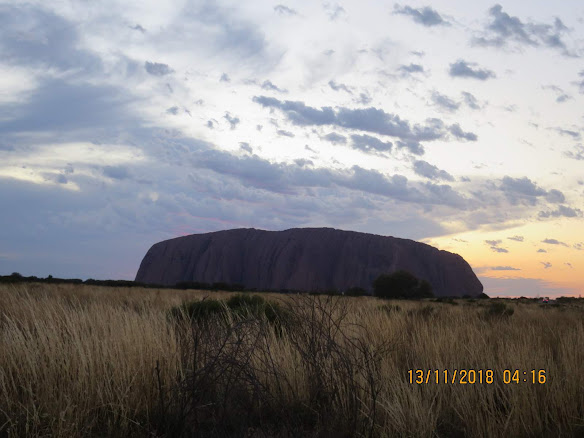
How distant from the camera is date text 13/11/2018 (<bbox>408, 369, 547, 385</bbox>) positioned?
529 centimetres

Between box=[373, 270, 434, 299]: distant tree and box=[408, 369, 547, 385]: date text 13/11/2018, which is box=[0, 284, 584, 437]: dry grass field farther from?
box=[373, 270, 434, 299]: distant tree

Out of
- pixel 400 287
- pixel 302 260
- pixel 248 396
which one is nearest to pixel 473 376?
pixel 248 396

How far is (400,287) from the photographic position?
65.6 metres

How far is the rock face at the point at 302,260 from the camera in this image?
89.4m

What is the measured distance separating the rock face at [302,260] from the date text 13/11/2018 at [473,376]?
79129 millimetres

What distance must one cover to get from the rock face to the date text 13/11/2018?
3115 inches

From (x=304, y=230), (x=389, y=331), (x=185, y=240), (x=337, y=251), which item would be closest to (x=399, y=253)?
(x=337, y=251)

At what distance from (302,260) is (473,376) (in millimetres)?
86777

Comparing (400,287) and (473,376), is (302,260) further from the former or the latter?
(473,376)

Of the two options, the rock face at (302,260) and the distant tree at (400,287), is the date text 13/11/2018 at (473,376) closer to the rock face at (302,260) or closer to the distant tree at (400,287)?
the distant tree at (400,287)

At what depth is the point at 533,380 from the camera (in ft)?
17.5

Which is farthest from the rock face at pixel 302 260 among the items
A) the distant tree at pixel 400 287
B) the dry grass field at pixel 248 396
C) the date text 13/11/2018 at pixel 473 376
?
the dry grass field at pixel 248 396

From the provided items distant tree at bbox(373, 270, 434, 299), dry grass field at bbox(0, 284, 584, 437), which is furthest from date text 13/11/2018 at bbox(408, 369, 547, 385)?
distant tree at bbox(373, 270, 434, 299)

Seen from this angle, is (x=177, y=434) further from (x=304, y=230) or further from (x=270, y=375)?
(x=304, y=230)
